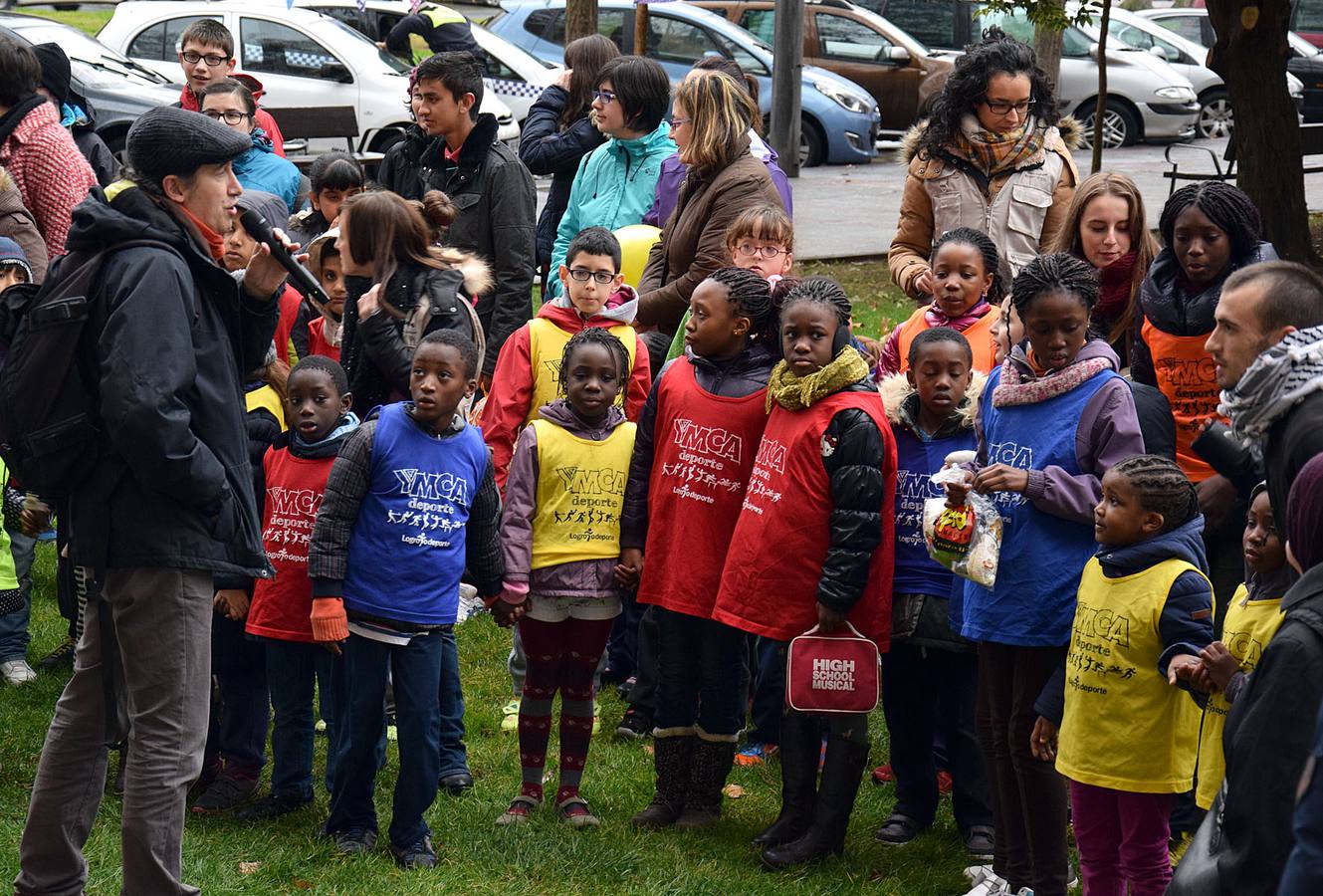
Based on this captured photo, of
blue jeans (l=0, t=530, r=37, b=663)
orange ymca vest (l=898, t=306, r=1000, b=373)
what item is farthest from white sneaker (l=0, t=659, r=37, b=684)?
orange ymca vest (l=898, t=306, r=1000, b=373)

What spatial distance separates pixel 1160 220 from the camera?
534cm

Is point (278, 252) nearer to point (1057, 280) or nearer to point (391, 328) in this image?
point (391, 328)

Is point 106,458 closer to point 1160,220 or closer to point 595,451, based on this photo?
point 595,451

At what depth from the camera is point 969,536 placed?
184 inches

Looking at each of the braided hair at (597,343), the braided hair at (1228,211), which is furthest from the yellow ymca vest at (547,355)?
the braided hair at (1228,211)

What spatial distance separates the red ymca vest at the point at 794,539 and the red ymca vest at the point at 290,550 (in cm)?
141

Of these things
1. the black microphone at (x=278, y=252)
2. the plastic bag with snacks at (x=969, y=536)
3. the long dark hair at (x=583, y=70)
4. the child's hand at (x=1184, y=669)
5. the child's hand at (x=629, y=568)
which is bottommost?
the child's hand at (x=629, y=568)

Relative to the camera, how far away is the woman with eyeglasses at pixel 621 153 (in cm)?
703

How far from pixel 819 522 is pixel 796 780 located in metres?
0.88

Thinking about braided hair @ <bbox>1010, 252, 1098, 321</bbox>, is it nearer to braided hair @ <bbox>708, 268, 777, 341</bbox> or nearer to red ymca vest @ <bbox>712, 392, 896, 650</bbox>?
red ymca vest @ <bbox>712, 392, 896, 650</bbox>

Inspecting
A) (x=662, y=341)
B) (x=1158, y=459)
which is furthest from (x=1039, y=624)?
(x=662, y=341)

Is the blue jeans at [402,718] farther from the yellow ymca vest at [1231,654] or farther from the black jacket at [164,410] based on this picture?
the yellow ymca vest at [1231,654]

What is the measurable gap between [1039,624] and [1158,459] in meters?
0.64

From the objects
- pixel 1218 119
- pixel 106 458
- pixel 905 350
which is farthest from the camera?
pixel 1218 119
